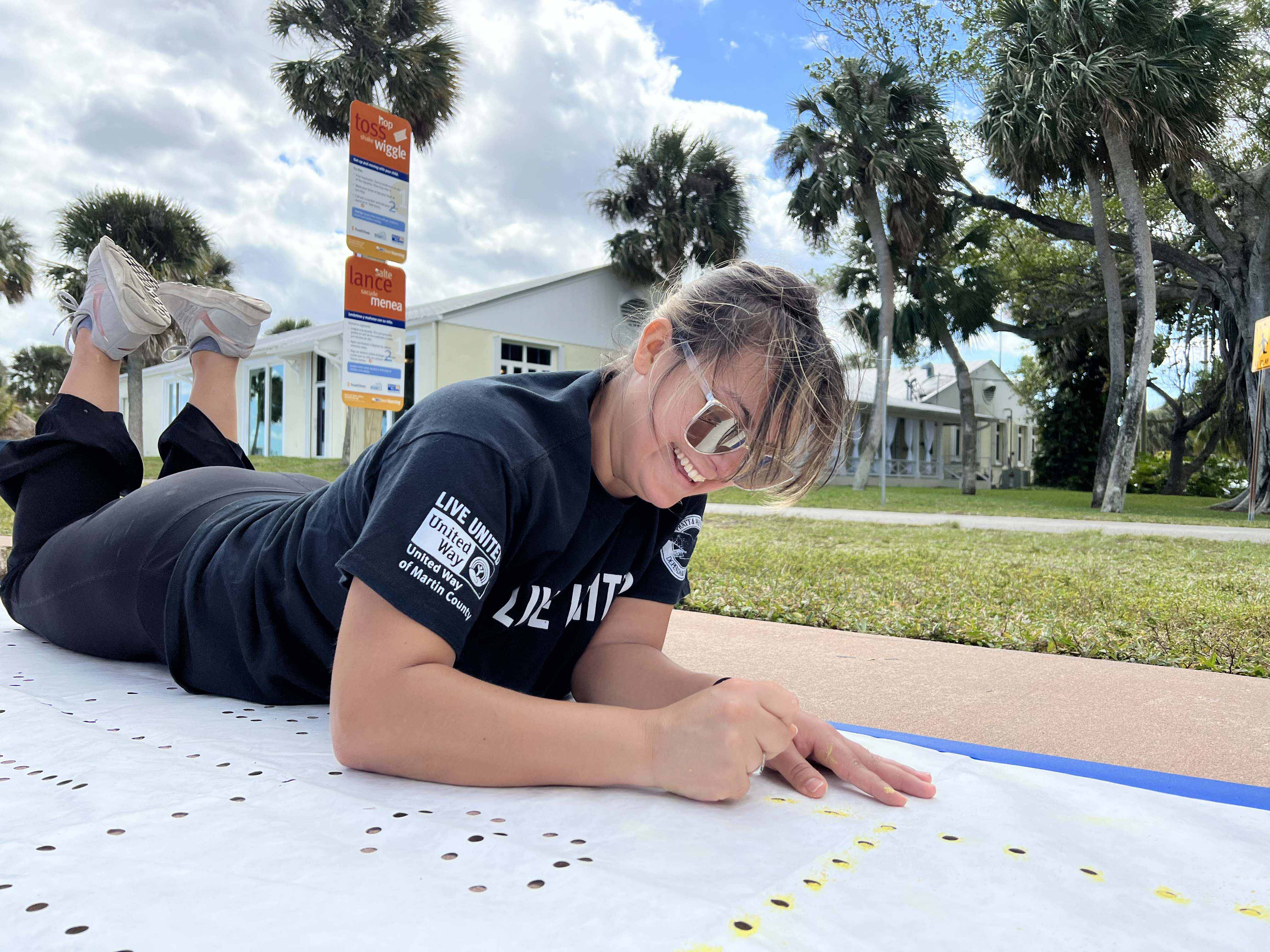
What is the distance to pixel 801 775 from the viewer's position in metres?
1.18

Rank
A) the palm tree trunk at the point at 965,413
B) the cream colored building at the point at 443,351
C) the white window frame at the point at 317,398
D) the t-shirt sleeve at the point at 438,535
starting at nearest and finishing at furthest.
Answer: the t-shirt sleeve at the point at 438,535 < the cream colored building at the point at 443,351 < the white window frame at the point at 317,398 < the palm tree trunk at the point at 965,413

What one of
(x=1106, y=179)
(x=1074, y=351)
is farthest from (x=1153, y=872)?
(x=1074, y=351)

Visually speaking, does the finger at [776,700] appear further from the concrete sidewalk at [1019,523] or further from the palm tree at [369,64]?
the palm tree at [369,64]

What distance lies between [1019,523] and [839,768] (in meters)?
9.40

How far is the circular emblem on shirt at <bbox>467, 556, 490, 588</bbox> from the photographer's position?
1.03 metres

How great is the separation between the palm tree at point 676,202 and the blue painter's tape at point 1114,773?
61.7ft

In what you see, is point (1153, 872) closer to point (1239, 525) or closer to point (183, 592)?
point (183, 592)

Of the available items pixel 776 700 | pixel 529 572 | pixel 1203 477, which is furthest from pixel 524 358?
pixel 1203 477

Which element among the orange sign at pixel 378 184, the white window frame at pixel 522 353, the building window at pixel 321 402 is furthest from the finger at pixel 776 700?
the building window at pixel 321 402

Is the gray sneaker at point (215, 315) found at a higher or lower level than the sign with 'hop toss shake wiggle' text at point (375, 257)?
lower

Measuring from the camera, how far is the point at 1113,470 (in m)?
13.4

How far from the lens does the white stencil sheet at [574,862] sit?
0.76m

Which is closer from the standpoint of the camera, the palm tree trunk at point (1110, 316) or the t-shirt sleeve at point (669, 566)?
the t-shirt sleeve at point (669, 566)

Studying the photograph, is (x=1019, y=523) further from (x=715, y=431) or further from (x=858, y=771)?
(x=715, y=431)
